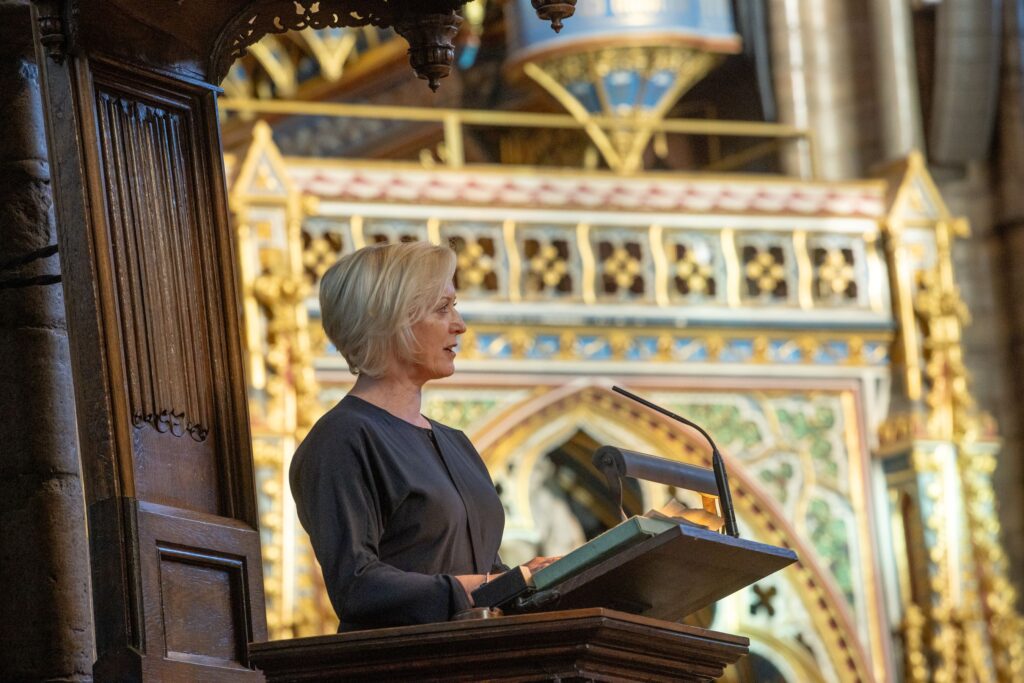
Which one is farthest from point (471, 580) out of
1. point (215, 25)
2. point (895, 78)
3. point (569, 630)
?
point (895, 78)

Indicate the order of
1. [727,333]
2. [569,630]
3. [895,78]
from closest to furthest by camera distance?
[569,630] → [727,333] → [895,78]

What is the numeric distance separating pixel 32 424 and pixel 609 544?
1.31 m

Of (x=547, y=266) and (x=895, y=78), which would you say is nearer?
(x=547, y=266)

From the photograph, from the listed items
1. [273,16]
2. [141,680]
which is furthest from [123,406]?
[273,16]

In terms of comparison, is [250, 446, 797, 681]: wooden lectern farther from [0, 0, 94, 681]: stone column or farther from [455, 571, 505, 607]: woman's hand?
[0, 0, 94, 681]: stone column

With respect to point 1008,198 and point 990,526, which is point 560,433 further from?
point 1008,198

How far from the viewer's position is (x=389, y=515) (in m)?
3.28

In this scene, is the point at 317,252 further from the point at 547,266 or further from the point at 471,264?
the point at 547,266

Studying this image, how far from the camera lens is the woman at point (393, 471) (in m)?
3.15

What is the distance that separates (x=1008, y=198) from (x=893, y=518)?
1867mm

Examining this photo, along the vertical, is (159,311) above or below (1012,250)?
above

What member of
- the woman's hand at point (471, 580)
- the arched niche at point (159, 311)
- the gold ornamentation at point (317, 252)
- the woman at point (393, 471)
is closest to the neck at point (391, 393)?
the woman at point (393, 471)

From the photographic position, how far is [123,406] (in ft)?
11.8

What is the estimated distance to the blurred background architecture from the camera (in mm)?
9367
